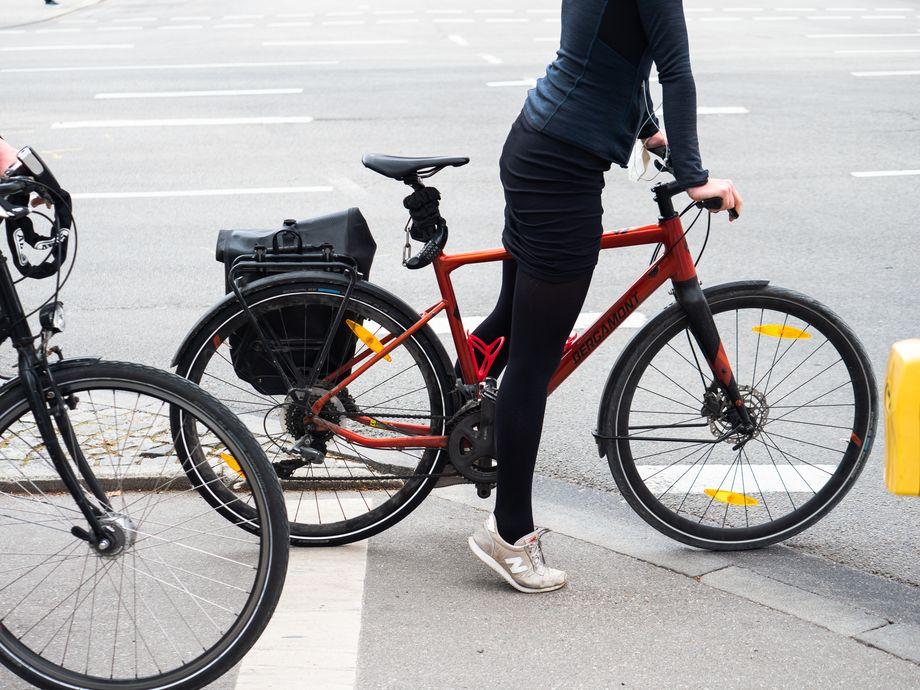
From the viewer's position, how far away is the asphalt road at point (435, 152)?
5469 millimetres

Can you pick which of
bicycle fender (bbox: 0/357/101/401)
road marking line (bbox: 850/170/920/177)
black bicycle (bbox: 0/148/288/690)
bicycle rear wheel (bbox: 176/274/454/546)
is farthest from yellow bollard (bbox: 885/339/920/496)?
road marking line (bbox: 850/170/920/177)

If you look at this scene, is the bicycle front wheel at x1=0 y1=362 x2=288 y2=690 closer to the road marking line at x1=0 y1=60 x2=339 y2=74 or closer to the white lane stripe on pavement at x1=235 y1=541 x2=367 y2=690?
the white lane stripe on pavement at x1=235 y1=541 x2=367 y2=690

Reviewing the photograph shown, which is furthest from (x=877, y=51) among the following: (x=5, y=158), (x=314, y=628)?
(x=5, y=158)

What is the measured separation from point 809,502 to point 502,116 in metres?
7.54

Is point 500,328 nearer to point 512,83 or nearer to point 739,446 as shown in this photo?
point 739,446

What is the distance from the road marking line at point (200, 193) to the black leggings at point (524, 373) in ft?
16.0

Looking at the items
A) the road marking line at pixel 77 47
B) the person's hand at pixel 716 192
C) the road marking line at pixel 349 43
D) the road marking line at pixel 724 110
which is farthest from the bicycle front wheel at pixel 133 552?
the road marking line at pixel 77 47

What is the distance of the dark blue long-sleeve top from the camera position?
269cm

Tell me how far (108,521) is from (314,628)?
70 centimetres

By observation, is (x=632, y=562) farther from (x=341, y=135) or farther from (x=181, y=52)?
(x=181, y=52)

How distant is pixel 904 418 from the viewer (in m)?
2.47

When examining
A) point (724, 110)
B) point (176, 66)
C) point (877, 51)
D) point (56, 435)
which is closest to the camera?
point (56, 435)

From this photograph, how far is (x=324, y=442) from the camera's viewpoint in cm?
336

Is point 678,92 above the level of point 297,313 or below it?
above
